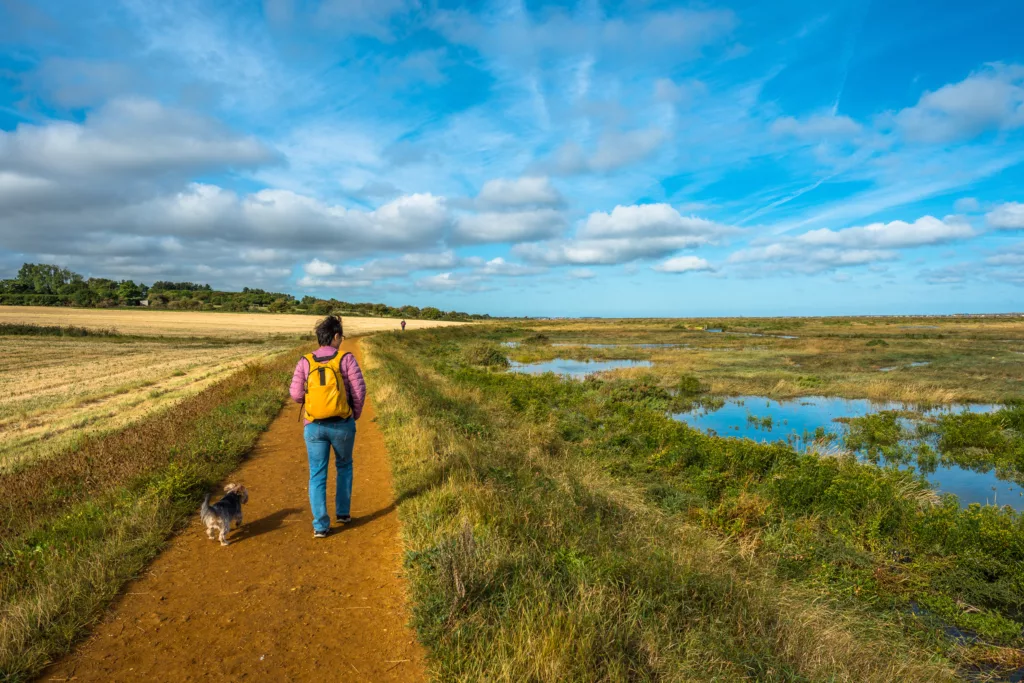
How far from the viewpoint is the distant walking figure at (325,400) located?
5.96 meters

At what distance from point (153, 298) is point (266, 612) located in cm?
14209

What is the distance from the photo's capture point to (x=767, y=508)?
9453mm

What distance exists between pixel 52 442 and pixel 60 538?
28.3 ft

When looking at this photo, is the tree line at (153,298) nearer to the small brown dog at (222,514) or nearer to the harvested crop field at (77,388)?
the harvested crop field at (77,388)

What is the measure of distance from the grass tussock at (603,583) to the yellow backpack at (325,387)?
5.77ft

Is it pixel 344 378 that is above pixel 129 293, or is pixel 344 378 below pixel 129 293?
below

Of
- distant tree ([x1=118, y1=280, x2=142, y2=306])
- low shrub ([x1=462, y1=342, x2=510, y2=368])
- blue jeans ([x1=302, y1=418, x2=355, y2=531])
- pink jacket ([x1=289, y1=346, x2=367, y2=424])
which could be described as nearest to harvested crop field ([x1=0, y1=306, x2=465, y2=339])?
low shrub ([x1=462, y1=342, x2=510, y2=368])

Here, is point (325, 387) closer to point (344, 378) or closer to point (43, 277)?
point (344, 378)

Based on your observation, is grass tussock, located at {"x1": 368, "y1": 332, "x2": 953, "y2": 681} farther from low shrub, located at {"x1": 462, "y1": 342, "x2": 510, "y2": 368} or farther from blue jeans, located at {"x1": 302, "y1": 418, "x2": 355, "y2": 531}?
low shrub, located at {"x1": 462, "y1": 342, "x2": 510, "y2": 368}

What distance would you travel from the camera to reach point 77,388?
22188 mm

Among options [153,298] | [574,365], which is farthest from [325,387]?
[153,298]

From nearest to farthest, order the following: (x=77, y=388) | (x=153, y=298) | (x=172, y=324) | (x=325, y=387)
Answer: (x=325, y=387), (x=77, y=388), (x=172, y=324), (x=153, y=298)

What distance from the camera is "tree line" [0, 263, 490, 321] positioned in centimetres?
10685

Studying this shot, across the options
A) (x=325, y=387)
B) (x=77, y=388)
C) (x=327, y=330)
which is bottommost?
(x=77, y=388)
